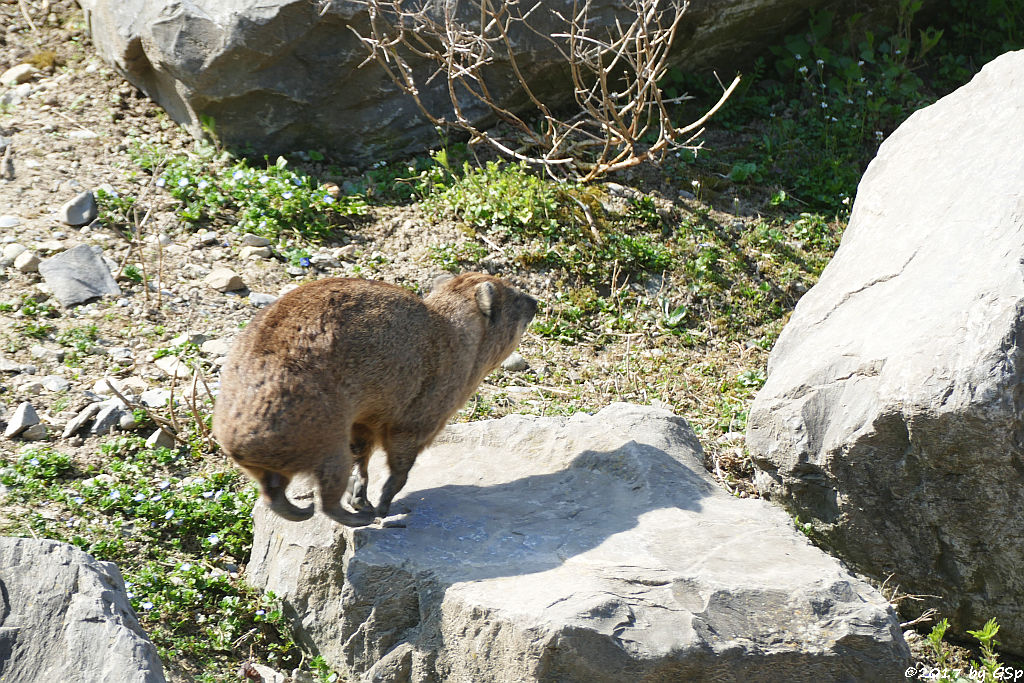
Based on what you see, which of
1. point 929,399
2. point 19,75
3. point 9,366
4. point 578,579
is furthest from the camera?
point 19,75

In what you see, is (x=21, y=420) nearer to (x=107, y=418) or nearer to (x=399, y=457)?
(x=107, y=418)

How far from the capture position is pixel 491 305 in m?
5.87

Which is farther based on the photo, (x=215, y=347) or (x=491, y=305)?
(x=215, y=347)

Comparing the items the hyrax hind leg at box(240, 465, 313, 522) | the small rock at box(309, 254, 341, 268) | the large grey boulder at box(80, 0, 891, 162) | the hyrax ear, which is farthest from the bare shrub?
the hyrax hind leg at box(240, 465, 313, 522)

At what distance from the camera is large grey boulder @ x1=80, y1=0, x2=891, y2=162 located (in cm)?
862

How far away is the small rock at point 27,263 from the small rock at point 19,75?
3.21m

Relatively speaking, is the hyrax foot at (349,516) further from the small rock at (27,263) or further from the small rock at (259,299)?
the small rock at (27,263)

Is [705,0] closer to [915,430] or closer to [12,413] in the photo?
[915,430]

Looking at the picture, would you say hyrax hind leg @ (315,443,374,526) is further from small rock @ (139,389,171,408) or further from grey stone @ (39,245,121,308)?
grey stone @ (39,245,121,308)

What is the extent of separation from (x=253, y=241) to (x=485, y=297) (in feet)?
10.7

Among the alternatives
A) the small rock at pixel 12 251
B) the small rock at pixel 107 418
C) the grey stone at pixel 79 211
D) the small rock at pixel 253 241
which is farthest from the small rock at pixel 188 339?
the grey stone at pixel 79 211

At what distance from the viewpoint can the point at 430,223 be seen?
8.81 meters

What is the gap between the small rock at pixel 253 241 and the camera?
8.29m

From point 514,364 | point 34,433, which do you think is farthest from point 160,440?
point 514,364
